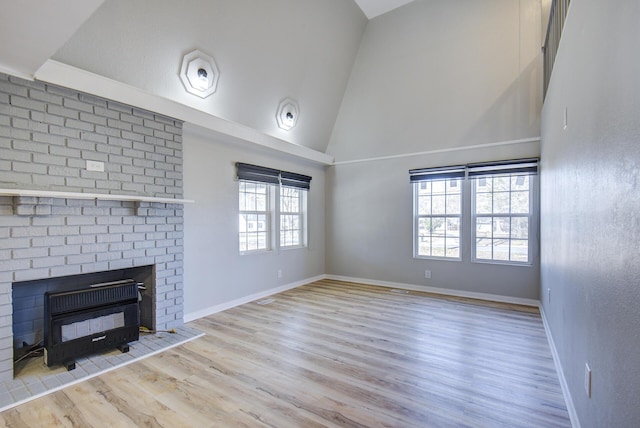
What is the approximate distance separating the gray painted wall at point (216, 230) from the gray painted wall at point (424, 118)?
1.60 meters

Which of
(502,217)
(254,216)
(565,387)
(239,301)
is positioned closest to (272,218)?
(254,216)

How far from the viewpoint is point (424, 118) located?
5.27m

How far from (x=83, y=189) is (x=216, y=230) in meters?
1.65

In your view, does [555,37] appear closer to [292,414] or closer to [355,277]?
[292,414]

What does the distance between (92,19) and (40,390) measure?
2948 millimetres

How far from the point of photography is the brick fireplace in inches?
95.0

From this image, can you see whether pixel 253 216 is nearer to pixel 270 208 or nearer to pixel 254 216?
pixel 254 216

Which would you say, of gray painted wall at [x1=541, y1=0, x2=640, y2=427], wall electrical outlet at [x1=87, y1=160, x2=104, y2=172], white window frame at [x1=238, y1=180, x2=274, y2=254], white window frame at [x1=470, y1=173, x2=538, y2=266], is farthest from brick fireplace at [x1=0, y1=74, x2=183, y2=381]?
white window frame at [x1=470, y1=173, x2=538, y2=266]

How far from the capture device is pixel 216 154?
4238 mm

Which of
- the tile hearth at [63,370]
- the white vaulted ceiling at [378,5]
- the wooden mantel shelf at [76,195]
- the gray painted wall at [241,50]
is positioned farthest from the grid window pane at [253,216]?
the white vaulted ceiling at [378,5]

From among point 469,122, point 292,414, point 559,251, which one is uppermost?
point 469,122

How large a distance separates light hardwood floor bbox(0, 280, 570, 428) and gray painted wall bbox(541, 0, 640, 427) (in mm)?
499

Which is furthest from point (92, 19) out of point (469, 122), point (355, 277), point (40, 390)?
point (355, 277)

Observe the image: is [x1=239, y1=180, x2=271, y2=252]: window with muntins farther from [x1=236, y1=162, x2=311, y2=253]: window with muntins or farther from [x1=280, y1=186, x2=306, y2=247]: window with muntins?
[x1=280, y1=186, x2=306, y2=247]: window with muntins
